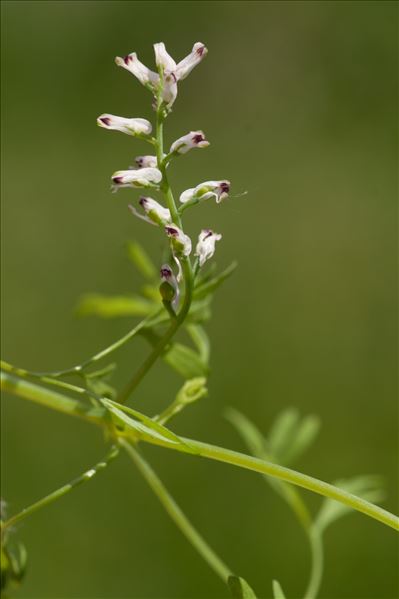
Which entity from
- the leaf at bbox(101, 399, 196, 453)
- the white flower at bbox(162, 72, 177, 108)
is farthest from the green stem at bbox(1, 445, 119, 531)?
the white flower at bbox(162, 72, 177, 108)

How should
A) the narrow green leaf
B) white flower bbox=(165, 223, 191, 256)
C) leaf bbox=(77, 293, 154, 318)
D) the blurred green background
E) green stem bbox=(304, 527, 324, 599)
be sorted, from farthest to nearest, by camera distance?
the blurred green background < the narrow green leaf < leaf bbox=(77, 293, 154, 318) < green stem bbox=(304, 527, 324, 599) < white flower bbox=(165, 223, 191, 256)

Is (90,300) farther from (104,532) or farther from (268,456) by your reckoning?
(104,532)

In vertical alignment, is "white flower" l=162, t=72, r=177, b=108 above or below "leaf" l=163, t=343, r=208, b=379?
above

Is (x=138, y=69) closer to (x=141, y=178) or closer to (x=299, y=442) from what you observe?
(x=141, y=178)

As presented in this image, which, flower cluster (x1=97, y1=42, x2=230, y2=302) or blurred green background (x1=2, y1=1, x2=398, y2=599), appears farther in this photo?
blurred green background (x1=2, y1=1, x2=398, y2=599)

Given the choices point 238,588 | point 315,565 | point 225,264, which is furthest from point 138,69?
point 225,264

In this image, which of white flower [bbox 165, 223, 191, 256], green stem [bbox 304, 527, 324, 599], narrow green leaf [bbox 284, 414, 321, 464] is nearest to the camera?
white flower [bbox 165, 223, 191, 256]

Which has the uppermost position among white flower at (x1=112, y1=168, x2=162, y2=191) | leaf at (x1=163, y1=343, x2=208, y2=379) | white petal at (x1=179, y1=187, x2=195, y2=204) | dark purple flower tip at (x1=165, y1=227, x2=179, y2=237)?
white flower at (x1=112, y1=168, x2=162, y2=191)

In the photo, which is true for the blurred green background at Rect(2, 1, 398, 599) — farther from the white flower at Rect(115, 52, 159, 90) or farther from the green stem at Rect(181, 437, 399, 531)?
the white flower at Rect(115, 52, 159, 90)
